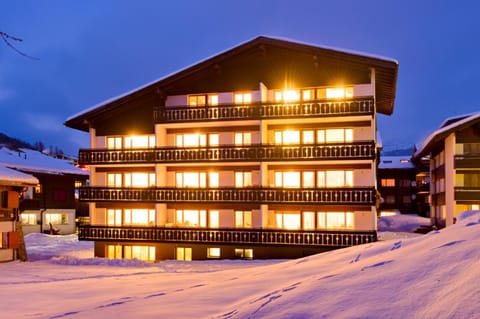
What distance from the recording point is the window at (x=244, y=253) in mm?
29484

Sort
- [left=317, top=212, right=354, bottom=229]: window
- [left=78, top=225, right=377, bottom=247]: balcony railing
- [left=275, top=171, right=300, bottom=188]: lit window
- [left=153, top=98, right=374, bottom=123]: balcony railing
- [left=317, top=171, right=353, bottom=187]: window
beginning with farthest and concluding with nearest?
[left=275, top=171, right=300, bottom=188]: lit window → [left=317, top=171, right=353, bottom=187]: window → [left=317, top=212, right=354, bottom=229]: window → [left=153, top=98, right=374, bottom=123]: balcony railing → [left=78, top=225, right=377, bottom=247]: balcony railing

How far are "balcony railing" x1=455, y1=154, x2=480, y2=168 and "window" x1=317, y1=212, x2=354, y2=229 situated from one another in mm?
16996

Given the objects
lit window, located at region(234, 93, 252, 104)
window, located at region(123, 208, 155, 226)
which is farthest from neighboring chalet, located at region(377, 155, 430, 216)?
window, located at region(123, 208, 155, 226)

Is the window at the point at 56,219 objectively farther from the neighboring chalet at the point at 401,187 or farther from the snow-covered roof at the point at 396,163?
the snow-covered roof at the point at 396,163

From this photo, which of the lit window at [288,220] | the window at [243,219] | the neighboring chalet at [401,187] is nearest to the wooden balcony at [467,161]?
the lit window at [288,220]

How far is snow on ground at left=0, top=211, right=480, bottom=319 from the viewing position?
7473mm

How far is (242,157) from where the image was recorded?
29344 millimetres

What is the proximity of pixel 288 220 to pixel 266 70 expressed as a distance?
10.1m

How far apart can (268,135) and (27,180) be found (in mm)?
15680

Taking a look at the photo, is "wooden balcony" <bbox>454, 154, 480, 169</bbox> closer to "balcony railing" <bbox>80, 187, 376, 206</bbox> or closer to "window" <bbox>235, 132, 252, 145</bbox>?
"balcony railing" <bbox>80, 187, 376, 206</bbox>

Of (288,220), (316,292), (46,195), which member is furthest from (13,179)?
(46,195)

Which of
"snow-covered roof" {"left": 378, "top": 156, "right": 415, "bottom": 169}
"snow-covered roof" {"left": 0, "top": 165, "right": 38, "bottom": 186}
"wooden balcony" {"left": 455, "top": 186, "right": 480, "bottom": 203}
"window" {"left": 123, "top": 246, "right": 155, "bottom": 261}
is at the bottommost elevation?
"window" {"left": 123, "top": 246, "right": 155, "bottom": 261}

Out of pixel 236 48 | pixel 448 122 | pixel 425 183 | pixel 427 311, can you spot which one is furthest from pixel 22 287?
pixel 425 183

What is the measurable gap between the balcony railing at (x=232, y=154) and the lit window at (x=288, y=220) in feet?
12.5
